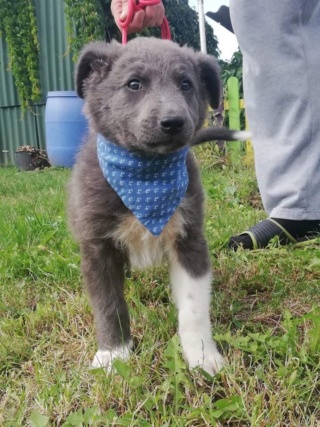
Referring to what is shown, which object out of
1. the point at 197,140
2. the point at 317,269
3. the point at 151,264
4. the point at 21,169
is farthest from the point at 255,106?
the point at 21,169

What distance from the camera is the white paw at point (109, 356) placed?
6.02ft

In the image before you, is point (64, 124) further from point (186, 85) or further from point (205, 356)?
point (205, 356)

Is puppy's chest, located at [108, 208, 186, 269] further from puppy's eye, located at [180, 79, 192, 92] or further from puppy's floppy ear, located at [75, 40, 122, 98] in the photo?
puppy's floppy ear, located at [75, 40, 122, 98]

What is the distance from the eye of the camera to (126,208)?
216 cm

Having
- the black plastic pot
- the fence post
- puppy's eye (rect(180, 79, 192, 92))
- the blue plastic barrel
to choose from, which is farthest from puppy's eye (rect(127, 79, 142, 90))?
the black plastic pot

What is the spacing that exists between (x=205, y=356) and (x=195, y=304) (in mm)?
232

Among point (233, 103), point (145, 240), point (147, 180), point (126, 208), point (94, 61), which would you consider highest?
point (94, 61)

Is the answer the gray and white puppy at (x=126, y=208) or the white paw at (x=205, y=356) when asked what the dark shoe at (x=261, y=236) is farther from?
the white paw at (x=205, y=356)

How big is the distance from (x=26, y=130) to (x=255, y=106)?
30.4ft

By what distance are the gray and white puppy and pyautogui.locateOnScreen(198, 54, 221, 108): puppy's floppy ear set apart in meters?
0.06

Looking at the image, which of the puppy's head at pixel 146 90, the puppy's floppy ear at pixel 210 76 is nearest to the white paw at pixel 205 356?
the puppy's head at pixel 146 90

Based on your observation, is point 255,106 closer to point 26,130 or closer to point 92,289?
point 92,289

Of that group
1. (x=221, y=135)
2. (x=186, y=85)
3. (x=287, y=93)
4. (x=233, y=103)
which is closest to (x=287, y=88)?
(x=287, y=93)

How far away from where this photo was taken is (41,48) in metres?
11.4
